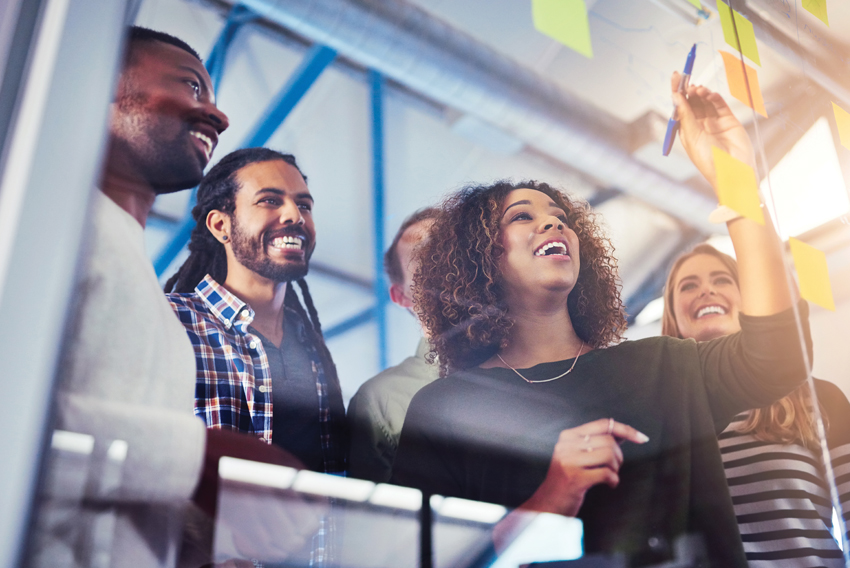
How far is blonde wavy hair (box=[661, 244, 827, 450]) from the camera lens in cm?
131

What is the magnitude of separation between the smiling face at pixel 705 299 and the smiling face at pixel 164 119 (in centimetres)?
97

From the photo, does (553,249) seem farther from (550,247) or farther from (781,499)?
(781,499)

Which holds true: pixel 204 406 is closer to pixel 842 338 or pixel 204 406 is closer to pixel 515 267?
pixel 515 267

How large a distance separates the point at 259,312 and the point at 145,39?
0.41 m

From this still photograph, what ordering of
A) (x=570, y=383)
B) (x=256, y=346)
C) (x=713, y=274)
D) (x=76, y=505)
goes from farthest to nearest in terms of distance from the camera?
(x=713, y=274) → (x=570, y=383) → (x=256, y=346) → (x=76, y=505)

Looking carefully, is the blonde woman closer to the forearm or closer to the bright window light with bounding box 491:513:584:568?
the forearm

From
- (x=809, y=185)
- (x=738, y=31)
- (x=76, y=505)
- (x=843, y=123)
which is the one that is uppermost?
(x=738, y=31)

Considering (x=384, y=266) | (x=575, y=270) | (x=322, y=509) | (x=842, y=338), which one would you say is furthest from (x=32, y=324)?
(x=842, y=338)

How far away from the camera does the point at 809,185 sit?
1.63m

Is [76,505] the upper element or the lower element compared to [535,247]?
lower

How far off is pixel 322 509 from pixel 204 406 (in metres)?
0.21

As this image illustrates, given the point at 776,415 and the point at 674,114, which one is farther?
the point at 674,114

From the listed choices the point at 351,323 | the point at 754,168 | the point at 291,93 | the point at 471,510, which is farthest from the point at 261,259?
the point at 754,168

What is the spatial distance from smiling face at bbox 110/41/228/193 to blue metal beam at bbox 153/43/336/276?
0.05 metres
